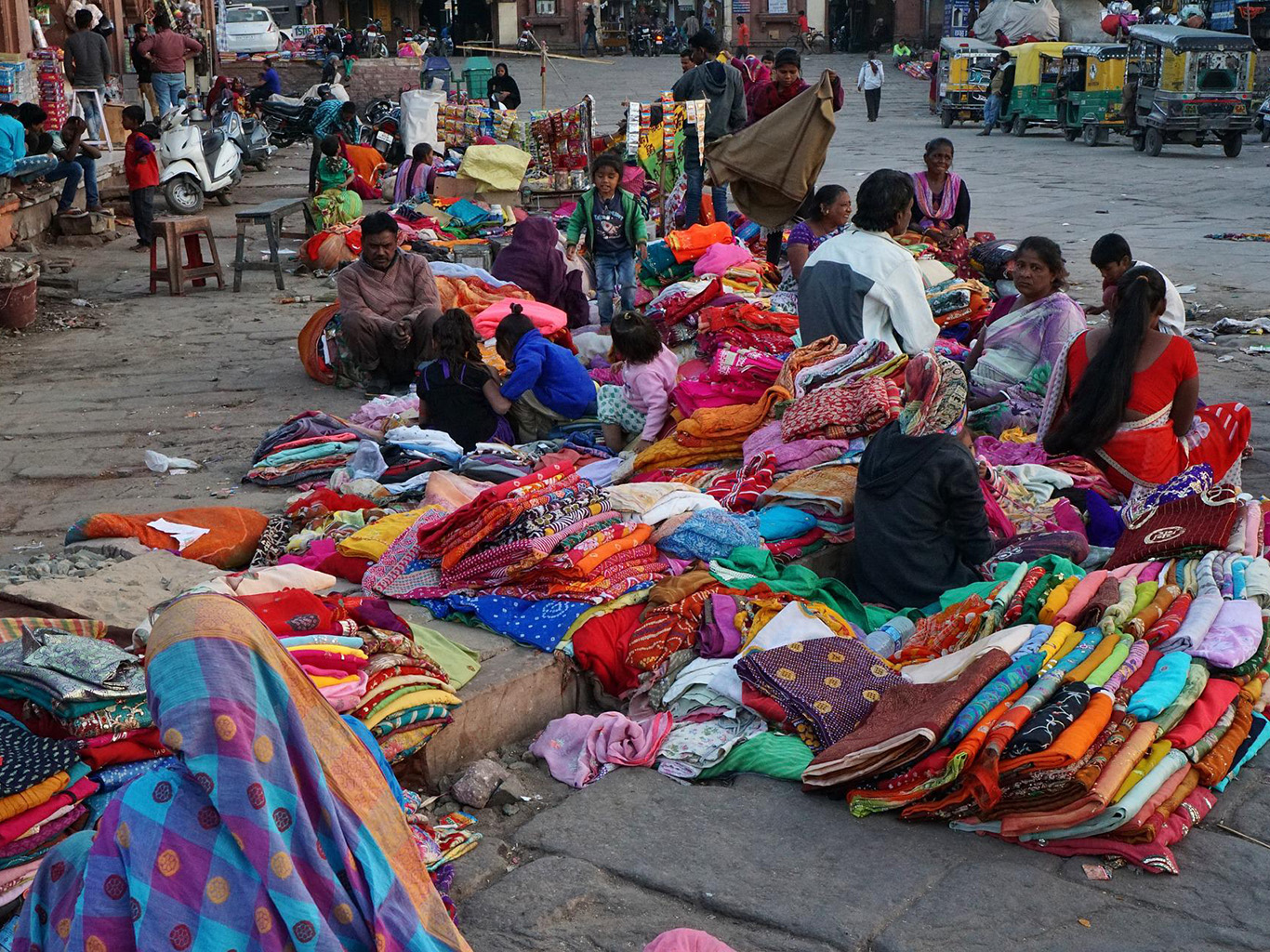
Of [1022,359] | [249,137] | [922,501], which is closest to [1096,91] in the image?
[249,137]

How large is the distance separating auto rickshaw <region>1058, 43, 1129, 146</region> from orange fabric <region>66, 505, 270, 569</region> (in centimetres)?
2082

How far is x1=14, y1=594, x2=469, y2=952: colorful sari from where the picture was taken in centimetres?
224

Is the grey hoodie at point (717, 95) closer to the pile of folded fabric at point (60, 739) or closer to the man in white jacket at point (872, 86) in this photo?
the pile of folded fabric at point (60, 739)

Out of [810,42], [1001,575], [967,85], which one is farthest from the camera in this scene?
[810,42]

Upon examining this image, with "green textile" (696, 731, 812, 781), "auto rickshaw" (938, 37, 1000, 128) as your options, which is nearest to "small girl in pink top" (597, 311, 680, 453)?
"green textile" (696, 731, 812, 781)

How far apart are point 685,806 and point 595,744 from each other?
15.5 inches

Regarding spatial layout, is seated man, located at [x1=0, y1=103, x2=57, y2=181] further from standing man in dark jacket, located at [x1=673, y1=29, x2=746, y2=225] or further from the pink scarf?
the pink scarf

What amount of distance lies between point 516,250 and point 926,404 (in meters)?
5.60

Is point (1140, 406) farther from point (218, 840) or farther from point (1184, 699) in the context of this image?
point (218, 840)

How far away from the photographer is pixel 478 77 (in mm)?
25062

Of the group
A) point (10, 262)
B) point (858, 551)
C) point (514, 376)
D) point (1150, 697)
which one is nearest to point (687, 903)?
point (1150, 697)

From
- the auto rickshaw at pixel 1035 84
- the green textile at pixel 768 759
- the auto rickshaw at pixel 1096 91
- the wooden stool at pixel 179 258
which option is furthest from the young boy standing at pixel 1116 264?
the auto rickshaw at pixel 1035 84

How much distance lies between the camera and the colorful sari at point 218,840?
2.24m

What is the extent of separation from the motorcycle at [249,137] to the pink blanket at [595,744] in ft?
58.1
